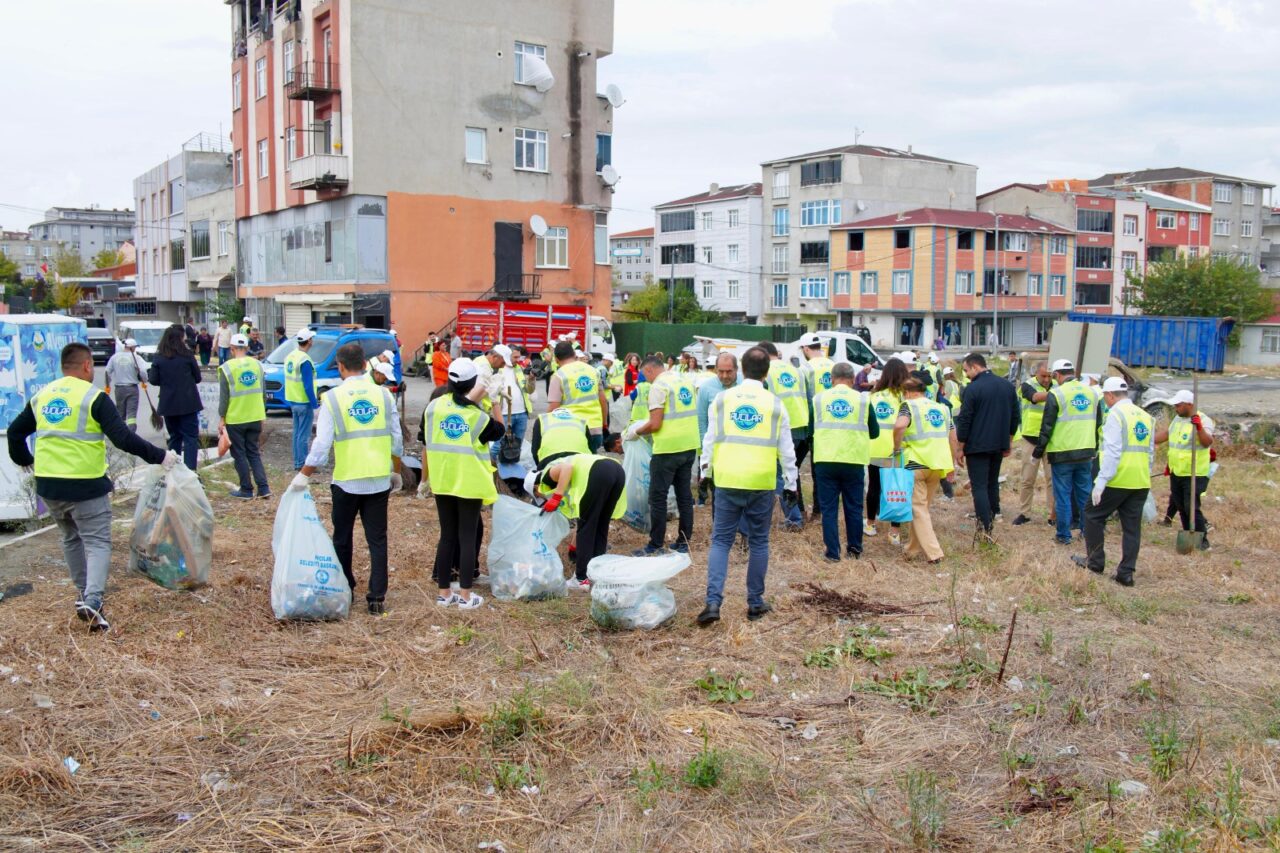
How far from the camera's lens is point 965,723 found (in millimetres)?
5352

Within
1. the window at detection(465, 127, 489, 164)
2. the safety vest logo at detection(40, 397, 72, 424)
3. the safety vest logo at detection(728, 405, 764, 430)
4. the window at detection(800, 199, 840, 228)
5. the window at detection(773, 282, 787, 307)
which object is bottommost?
the safety vest logo at detection(728, 405, 764, 430)

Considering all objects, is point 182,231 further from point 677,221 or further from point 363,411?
point 363,411

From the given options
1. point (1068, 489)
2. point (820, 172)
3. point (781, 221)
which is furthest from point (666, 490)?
point (781, 221)

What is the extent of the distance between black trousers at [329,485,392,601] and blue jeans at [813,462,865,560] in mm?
3584

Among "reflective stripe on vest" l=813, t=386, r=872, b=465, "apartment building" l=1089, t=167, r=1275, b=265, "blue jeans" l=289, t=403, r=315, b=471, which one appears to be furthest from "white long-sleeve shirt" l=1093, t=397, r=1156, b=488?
"apartment building" l=1089, t=167, r=1275, b=265

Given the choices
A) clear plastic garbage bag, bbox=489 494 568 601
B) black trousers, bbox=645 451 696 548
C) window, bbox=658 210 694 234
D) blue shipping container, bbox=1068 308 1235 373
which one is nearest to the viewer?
clear plastic garbage bag, bbox=489 494 568 601

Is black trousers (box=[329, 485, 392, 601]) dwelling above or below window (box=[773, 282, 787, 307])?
below

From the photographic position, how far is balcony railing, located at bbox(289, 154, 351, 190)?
114ft

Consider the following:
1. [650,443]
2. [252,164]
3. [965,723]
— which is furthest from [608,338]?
[965,723]

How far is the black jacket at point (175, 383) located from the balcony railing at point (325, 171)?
25.5m

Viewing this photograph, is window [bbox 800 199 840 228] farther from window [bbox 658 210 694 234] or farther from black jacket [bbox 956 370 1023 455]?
black jacket [bbox 956 370 1023 455]

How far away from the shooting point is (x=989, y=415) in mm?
9852

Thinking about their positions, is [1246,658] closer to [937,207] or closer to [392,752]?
[392,752]

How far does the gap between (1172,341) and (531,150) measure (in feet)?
78.8
